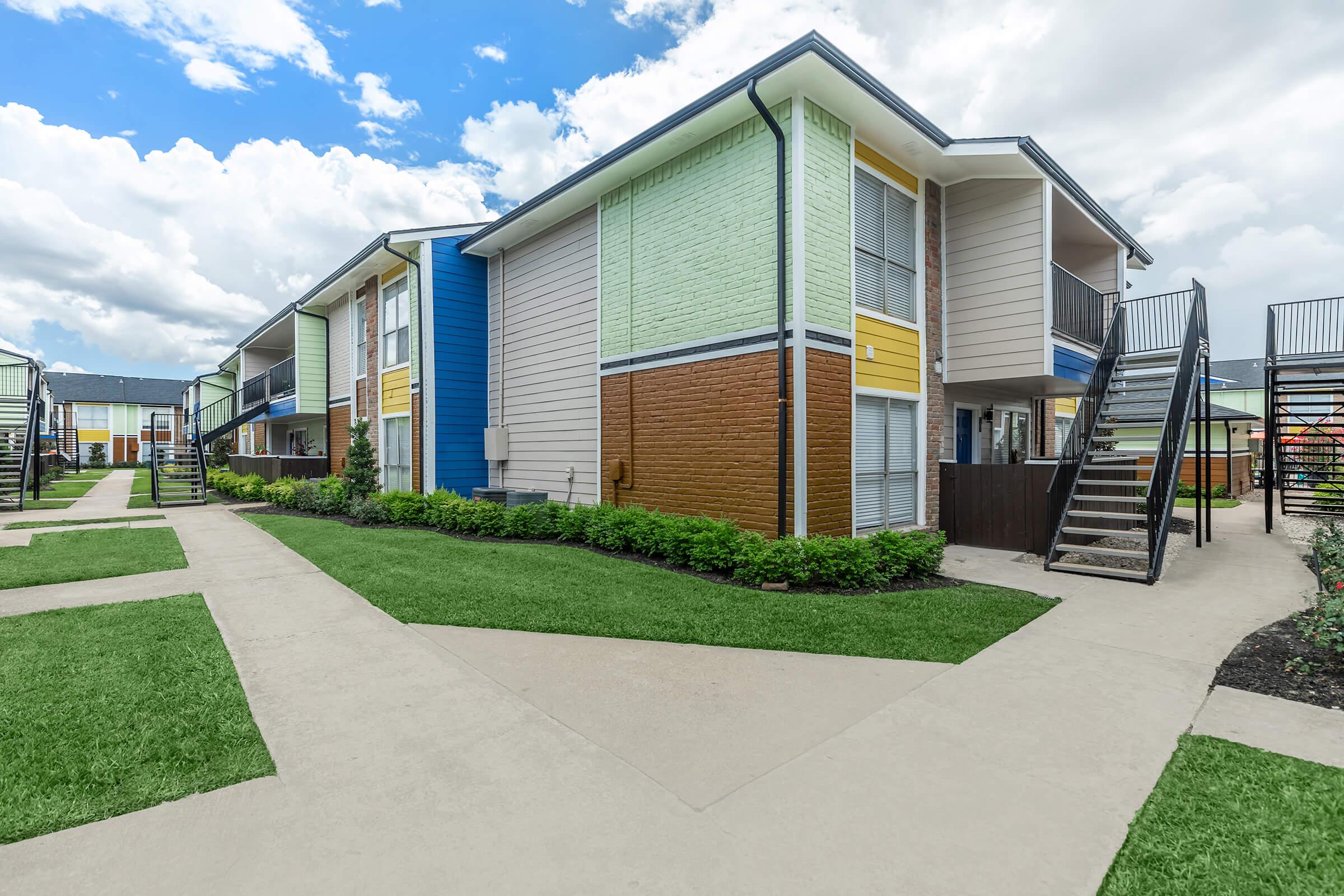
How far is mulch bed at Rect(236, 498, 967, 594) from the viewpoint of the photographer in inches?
271

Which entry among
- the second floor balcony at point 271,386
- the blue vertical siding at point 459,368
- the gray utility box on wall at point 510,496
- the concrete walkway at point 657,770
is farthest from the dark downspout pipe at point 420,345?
the second floor balcony at point 271,386

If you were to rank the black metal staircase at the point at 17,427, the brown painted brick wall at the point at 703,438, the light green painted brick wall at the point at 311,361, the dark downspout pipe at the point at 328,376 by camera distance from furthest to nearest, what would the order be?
the light green painted brick wall at the point at 311,361
the dark downspout pipe at the point at 328,376
the black metal staircase at the point at 17,427
the brown painted brick wall at the point at 703,438

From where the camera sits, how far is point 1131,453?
35.7 feet

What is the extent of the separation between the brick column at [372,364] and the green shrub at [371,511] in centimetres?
243

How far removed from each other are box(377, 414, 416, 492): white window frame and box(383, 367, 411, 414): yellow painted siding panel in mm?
184

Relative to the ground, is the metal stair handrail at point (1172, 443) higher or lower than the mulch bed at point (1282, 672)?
higher

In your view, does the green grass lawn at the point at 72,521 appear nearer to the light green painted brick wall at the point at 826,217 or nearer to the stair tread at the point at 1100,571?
the light green painted brick wall at the point at 826,217

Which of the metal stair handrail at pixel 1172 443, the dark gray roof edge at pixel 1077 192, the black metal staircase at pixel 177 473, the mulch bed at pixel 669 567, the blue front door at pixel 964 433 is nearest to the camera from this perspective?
the mulch bed at pixel 669 567

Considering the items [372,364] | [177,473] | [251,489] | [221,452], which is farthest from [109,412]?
[372,364]

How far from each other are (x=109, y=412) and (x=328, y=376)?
47588 millimetres

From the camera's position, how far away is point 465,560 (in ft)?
27.3

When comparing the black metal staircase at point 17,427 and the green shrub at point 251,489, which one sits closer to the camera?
the black metal staircase at point 17,427

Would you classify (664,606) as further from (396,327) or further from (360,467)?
(396,327)

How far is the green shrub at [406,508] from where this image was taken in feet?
40.6
